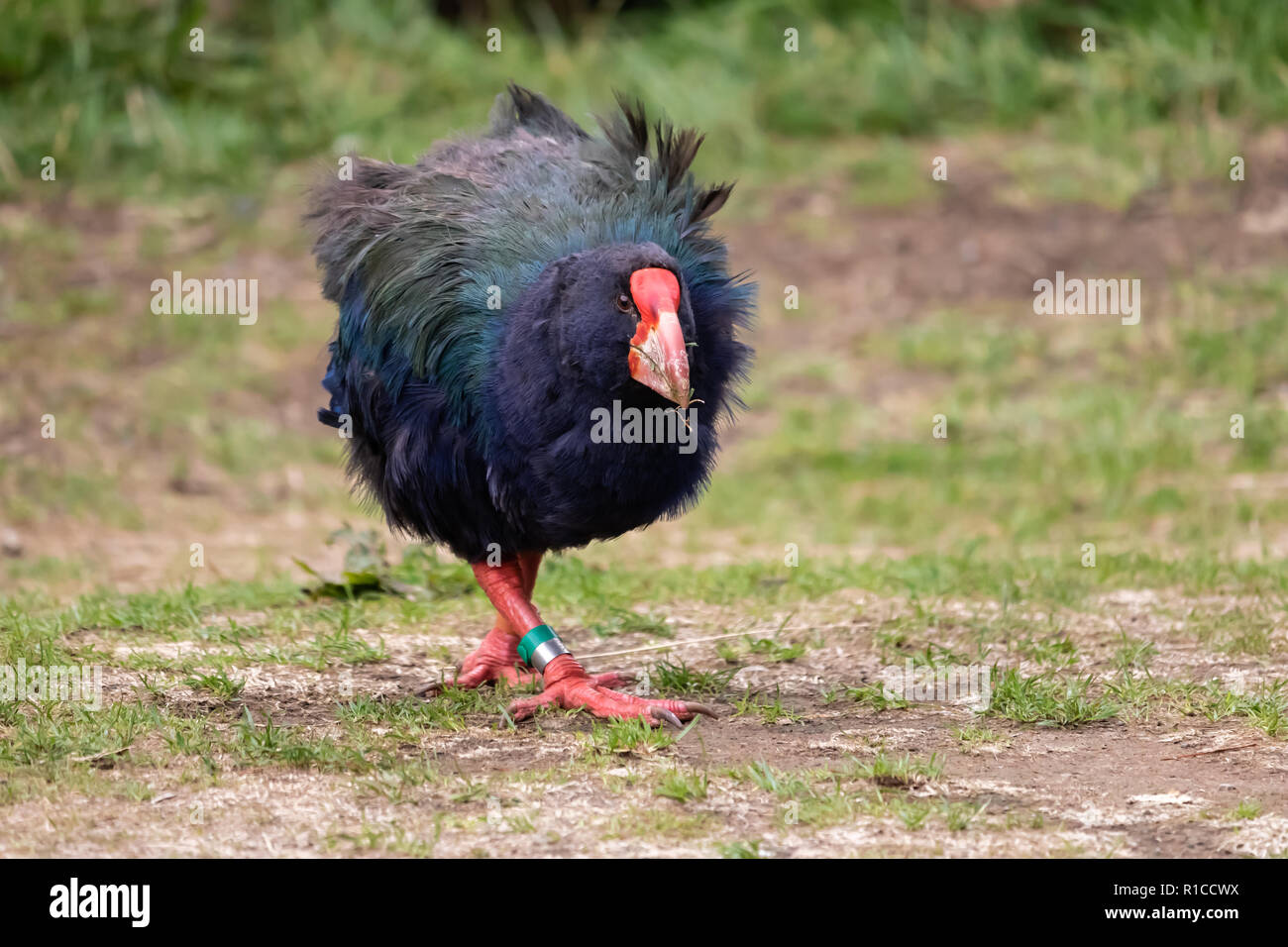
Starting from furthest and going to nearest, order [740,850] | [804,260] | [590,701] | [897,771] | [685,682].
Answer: [804,260] < [685,682] < [590,701] < [897,771] < [740,850]

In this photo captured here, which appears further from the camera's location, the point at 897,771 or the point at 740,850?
the point at 897,771

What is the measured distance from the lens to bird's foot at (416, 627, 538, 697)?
192 inches

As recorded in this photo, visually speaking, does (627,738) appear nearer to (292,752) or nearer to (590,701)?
(590,701)

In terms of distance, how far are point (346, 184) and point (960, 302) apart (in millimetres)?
5601

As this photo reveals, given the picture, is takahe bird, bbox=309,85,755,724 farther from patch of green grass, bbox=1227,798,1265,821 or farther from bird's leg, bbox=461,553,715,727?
patch of green grass, bbox=1227,798,1265,821

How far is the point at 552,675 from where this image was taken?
4.60 metres

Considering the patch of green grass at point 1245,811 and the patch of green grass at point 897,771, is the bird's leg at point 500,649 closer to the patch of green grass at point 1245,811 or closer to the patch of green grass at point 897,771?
the patch of green grass at point 897,771

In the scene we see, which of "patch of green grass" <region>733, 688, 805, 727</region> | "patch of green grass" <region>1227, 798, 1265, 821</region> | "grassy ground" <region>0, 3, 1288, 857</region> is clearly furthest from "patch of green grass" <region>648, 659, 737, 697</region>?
"patch of green grass" <region>1227, 798, 1265, 821</region>

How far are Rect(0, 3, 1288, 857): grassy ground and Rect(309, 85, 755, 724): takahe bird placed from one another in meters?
0.52

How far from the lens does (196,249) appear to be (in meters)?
10.0

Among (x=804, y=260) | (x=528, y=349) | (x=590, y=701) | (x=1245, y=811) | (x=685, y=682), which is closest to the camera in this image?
(x=1245, y=811)

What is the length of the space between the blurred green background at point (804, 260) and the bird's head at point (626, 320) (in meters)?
2.32

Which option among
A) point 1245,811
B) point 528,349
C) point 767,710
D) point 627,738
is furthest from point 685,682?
point 1245,811

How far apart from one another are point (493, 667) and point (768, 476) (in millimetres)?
3783
